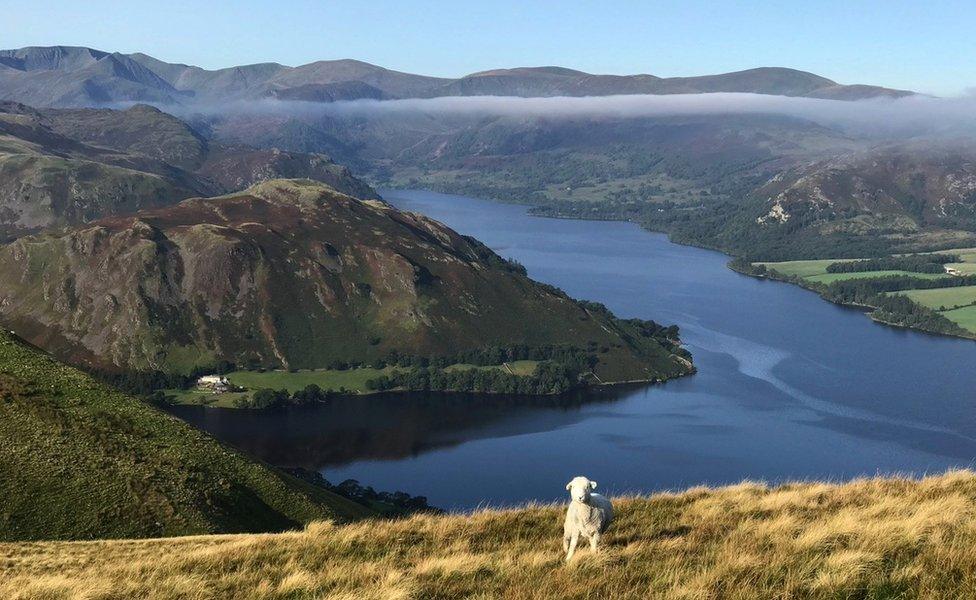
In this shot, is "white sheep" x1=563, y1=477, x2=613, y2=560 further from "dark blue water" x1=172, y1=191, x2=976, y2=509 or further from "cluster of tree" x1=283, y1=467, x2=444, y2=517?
"dark blue water" x1=172, y1=191, x2=976, y2=509

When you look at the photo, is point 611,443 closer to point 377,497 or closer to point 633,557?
point 377,497

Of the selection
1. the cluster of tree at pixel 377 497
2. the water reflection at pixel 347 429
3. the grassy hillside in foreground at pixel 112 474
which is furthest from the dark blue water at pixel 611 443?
the grassy hillside in foreground at pixel 112 474

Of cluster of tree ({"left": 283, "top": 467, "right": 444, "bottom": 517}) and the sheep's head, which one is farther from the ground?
the sheep's head

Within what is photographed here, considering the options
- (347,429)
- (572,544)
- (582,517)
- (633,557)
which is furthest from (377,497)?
(633,557)

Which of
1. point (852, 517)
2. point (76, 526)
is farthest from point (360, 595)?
point (76, 526)

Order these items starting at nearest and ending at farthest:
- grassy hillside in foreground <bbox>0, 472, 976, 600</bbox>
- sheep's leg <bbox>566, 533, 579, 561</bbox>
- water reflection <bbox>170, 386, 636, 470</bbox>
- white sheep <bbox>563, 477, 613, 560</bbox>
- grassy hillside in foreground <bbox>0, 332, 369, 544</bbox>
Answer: grassy hillside in foreground <bbox>0, 472, 976, 600</bbox> → sheep's leg <bbox>566, 533, 579, 561</bbox> → white sheep <bbox>563, 477, 613, 560</bbox> → grassy hillside in foreground <bbox>0, 332, 369, 544</bbox> → water reflection <bbox>170, 386, 636, 470</bbox>

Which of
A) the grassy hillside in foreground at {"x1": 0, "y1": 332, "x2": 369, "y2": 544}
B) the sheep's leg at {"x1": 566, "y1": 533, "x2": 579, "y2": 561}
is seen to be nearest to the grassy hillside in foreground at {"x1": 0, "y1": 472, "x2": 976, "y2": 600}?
the sheep's leg at {"x1": 566, "y1": 533, "x2": 579, "y2": 561}
